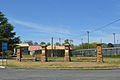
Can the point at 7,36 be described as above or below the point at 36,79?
above

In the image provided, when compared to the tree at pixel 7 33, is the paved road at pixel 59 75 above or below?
below

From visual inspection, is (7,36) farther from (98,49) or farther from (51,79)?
(51,79)

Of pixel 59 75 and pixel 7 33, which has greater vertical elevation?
pixel 7 33

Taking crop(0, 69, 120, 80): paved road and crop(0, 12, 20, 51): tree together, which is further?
crop(0, 12, 20, 51): tree

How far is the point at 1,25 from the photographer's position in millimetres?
59125

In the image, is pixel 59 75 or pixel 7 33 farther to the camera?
pixel 7 33

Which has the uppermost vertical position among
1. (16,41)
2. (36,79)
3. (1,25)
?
(1,25)

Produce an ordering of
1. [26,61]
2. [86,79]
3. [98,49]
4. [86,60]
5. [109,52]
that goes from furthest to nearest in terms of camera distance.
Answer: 1. [109,52]
2. [26,61]
3. [86,60]
4. [98,49]
5. [86,79]

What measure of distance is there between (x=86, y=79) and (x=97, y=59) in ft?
62.6

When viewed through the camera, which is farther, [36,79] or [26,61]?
[26,61]

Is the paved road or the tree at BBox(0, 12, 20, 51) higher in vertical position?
the tree at BBox(0, 12, 20, 51)

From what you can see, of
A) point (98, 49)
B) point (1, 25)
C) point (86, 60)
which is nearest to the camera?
point (98, 49)

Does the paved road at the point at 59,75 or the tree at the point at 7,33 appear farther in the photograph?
the tree at the point at 7,33

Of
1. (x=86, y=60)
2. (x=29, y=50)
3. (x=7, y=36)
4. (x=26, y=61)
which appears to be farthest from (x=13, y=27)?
(x=29, y=50)
